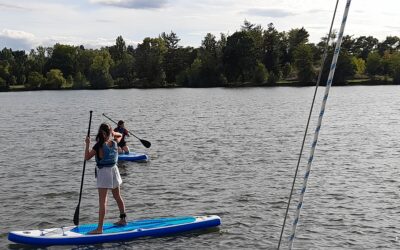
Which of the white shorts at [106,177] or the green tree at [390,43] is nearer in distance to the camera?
the white shorts at [106,177]

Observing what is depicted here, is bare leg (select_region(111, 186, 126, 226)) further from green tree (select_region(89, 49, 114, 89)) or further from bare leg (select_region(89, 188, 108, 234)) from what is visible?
green tree (select_region(89, 49, 114, 89))

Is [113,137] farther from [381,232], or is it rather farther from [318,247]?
[381,232]

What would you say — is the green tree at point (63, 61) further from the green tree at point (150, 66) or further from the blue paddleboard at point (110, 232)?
the blue paddleboard at point (110, 232)

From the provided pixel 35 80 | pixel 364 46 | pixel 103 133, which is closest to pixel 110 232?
pixel 103 133

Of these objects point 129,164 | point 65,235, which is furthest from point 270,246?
point 129,164

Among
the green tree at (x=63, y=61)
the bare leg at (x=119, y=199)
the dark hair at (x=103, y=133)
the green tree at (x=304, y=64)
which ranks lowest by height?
the bare leg at (x=119, y=199)

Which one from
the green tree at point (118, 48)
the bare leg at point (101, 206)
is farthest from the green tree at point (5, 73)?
the bare leg at point (101, 206)

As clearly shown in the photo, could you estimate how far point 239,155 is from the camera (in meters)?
27.2

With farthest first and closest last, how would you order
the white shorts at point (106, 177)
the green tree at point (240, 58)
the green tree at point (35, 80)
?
the green tree at point (35, 80)
the green tree at point (240, 58)
the white shorts at point (106, 177)

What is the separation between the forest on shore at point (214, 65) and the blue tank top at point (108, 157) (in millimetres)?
107688

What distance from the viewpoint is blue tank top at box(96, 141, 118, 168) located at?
Result: 12.1 metres

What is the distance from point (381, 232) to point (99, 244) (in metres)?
7.87

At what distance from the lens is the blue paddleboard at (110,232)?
12719 millimetres

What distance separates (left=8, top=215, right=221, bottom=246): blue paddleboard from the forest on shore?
347 ft
